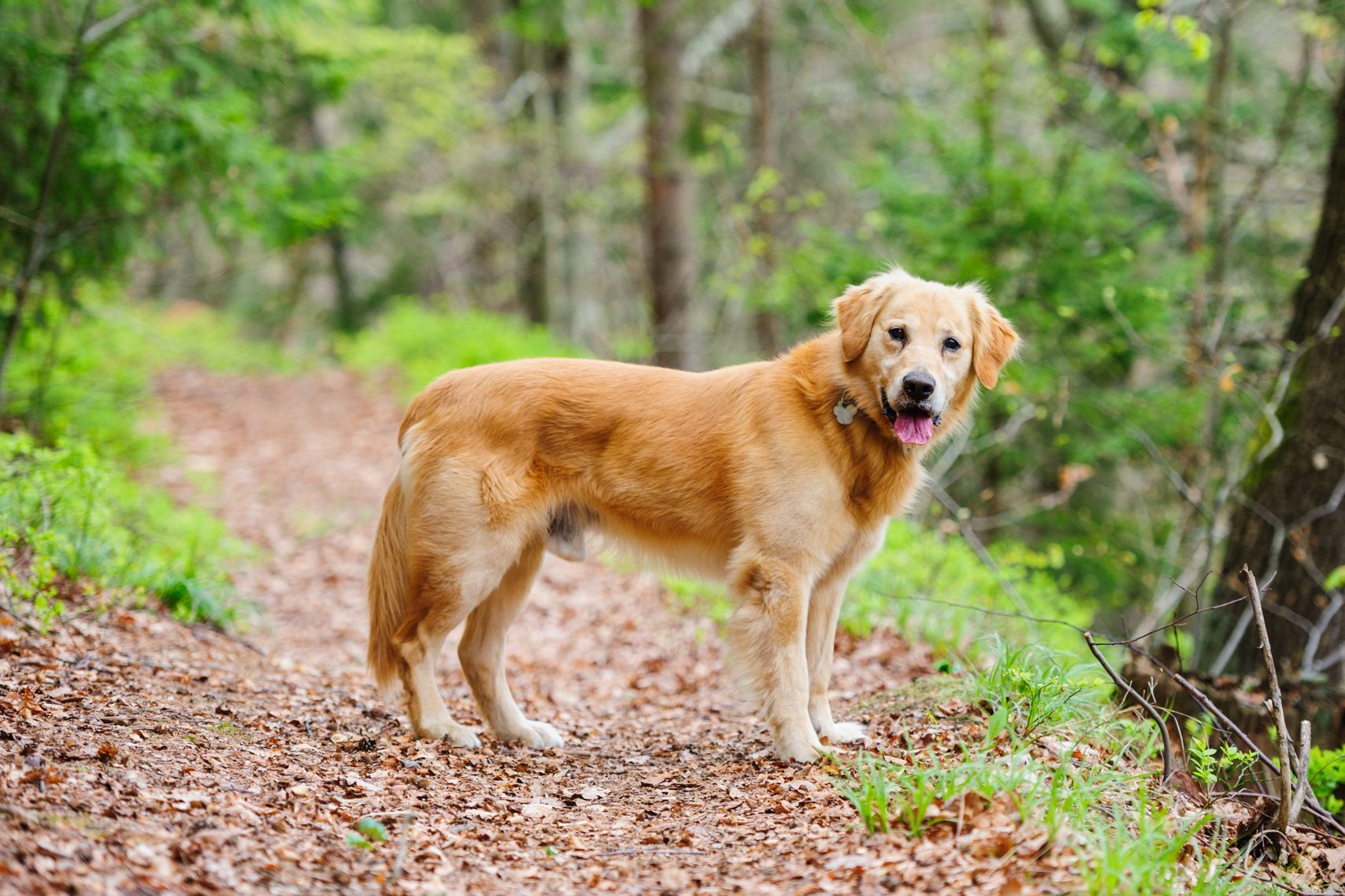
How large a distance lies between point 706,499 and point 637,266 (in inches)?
629

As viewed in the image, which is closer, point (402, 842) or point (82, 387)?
point (402, 842)

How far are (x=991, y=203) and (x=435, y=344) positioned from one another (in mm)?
9996

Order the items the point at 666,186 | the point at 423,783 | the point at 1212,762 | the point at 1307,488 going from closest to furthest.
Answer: the point at 1212,762, the point at 423,783, the point at 1307,488, the point at 666,186

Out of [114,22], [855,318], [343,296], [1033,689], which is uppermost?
[114,22]

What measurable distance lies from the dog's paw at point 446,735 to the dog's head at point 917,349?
227cm

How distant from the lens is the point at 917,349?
177 inches

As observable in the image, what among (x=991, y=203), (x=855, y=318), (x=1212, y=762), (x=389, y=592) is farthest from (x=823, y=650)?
(x=991, y=203)

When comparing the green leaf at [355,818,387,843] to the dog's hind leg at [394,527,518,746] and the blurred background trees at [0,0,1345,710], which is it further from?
the blurred background trees at [0,0,1345,710]

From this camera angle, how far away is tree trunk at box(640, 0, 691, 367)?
12.5 metres

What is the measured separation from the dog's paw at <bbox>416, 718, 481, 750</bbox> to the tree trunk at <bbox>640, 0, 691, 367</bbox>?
828cm

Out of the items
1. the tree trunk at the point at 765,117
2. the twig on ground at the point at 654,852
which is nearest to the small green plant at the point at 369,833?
the twig on ground at the point at 654,852

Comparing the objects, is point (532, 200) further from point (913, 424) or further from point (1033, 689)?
point (1033, 689)

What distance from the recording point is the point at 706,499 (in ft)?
15.6

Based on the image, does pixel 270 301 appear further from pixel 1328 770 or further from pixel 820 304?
pixel 1328 770
